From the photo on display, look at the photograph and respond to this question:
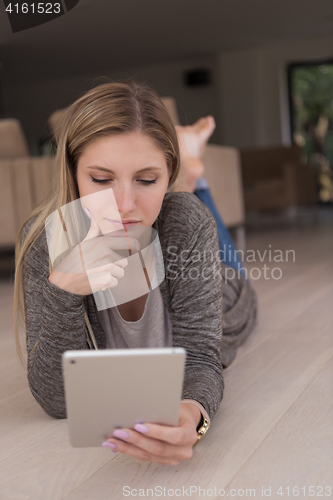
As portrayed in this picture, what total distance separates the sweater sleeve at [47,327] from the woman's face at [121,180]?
0.43 feet

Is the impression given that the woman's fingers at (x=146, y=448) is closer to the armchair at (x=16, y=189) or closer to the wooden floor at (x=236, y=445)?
the wooden floor at (x=236, y=445)

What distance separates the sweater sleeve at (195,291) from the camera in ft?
2.80

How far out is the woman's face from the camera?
0.78 meters

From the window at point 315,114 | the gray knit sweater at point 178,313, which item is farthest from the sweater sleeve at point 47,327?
the window at point 315,114

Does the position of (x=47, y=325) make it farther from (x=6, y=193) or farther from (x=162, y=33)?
(x=162, y=33)

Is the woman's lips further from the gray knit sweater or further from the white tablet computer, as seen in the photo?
the white tablet computer

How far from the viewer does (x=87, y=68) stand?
7867 millimetres

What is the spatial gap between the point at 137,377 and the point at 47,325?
0.88 feet

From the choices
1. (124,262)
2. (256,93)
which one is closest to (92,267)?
(124,262)

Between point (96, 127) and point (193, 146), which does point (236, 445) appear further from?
point (193, 146)

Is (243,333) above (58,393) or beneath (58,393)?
beneath

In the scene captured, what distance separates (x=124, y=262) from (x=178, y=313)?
0.71 feet

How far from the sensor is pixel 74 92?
24.1 ft

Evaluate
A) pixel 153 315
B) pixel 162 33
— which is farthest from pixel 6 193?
pixel 162 33
